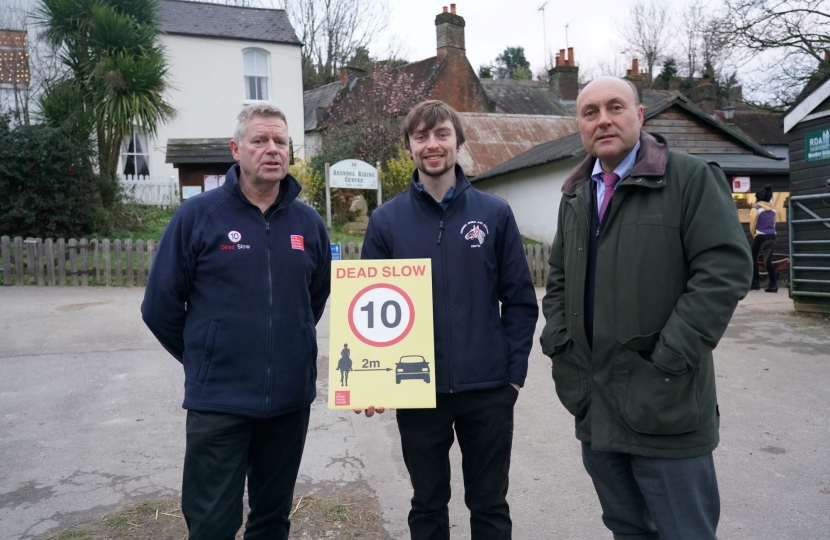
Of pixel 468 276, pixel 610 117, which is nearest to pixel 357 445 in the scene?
pixel 468 276

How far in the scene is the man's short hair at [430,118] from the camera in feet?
9.40

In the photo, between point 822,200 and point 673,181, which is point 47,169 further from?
point 822,200

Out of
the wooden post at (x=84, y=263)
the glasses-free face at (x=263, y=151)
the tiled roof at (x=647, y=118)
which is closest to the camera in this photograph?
the glasses-free face at (x=263, y=151)

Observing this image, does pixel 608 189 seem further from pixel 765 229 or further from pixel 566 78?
pixel 566 78

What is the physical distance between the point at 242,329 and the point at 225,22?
80.3 feet

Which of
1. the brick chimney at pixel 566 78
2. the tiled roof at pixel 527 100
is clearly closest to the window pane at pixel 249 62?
the tiled roof at pixel 527 100

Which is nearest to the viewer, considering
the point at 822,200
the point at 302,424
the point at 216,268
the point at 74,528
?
the point at 216,268

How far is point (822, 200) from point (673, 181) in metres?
9.60

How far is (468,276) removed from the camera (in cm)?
284

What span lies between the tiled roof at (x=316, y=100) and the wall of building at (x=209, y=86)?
816 centimetres

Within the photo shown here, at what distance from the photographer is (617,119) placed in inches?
98.9

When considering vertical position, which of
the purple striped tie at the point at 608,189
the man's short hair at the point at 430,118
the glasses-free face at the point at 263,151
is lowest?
the purple striped tie at the point at 608,189

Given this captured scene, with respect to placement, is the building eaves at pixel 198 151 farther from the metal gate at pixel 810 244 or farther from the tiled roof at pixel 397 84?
the metal gate at pixel 810 244

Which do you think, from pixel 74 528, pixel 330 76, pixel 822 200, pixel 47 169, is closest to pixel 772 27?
pixel 822 200
